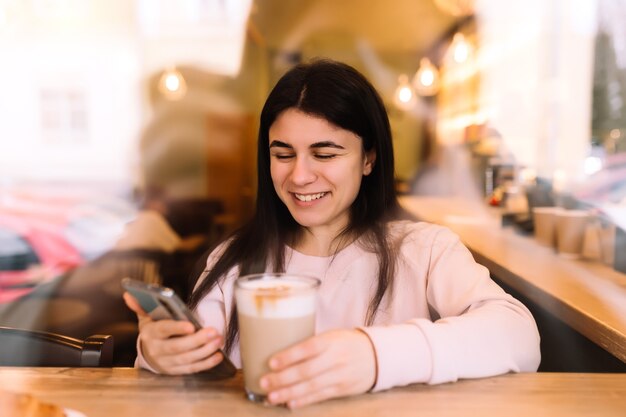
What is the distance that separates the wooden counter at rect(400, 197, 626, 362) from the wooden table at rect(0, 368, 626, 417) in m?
0.19

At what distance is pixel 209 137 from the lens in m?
6.22

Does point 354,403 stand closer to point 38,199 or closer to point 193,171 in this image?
point 38,199

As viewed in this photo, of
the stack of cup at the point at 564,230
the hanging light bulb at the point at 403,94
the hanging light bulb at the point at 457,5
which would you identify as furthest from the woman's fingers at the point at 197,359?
the hanging light bulb at the point at 403,94

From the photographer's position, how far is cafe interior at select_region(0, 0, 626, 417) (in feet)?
2.65

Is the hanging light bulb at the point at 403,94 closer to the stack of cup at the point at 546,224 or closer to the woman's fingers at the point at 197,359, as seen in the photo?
the stack of cup at the point at 546,224

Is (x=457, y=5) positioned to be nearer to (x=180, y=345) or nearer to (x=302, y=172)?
(x=302, y=172)

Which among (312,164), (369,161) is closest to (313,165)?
(312,164)

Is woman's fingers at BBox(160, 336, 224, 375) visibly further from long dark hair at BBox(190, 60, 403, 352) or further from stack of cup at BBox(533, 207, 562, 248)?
stack of cup at BBox(533, 207, 562, 248)

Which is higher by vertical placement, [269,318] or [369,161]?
[369,161]

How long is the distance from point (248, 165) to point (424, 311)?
141 cm

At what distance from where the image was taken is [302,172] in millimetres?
967

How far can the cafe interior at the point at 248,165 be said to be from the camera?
0.81m

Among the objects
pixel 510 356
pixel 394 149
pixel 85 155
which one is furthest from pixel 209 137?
pixel 510 356

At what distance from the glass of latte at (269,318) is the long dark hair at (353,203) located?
30 centimetres
